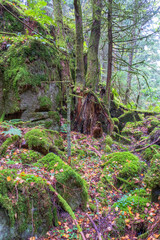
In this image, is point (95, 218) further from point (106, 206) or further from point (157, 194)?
point (157, 194)

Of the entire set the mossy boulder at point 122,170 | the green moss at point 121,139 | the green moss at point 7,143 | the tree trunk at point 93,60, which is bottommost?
the green moss at point 121,139

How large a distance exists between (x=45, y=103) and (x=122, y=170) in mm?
3469

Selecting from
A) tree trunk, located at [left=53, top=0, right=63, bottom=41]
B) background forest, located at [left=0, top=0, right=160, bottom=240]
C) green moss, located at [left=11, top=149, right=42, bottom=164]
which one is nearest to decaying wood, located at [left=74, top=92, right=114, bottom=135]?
background forest, located at [left=0, top=0, right=160, bottom=240]

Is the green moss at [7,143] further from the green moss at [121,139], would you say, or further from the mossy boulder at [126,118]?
the mossy boulder at [126,118]

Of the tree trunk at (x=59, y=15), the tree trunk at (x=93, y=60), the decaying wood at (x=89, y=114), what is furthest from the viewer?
the tree trunk at (x=93, y=60)

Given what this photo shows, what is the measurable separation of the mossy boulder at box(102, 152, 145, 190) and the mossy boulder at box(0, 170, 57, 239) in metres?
2.46

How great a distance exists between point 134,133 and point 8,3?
8732 millimetres

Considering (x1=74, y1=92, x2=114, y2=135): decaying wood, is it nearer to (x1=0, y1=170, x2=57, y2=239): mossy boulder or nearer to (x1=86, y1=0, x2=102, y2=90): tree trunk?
(x1=86, y1=0, x2=102, y2=90): tree trunk

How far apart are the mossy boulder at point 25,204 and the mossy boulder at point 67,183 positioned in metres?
0.40

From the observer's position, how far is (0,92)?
5.19 m

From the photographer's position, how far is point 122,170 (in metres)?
4.84

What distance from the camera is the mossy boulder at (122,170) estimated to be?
467 centimetres

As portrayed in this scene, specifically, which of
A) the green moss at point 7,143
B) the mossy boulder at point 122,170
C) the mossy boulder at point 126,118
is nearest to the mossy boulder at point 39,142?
the green moss at point 7,143

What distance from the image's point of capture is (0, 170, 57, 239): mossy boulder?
2.25 m
